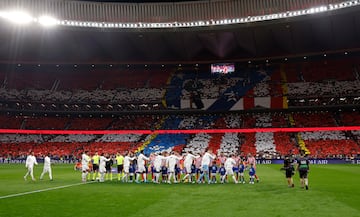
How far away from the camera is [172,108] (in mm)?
60781

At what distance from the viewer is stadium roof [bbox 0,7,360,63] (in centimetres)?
5212

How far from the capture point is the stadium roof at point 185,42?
171ft

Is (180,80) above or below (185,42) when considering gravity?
below

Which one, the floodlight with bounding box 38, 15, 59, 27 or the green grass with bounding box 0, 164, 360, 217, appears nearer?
the green grass with bounding box 0, 164, 360, 217

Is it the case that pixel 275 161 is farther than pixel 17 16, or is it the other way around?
pixel 275 161

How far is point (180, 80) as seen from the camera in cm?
6631

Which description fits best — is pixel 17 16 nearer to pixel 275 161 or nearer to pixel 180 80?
pixel 180 80

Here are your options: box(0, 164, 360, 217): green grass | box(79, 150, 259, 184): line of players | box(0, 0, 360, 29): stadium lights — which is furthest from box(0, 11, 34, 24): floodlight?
box(0, 164, 360, 217): green grass

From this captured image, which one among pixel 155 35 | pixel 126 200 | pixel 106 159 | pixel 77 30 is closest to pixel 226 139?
pixel 155 35

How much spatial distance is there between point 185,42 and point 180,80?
9.30 meters

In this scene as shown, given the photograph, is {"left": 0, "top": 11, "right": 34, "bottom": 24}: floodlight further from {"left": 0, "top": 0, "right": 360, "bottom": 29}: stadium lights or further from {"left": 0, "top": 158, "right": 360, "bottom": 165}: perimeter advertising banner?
{"left": 0, "top": 158, "right": 360, "bottom": 165}: perimeter advertising banner

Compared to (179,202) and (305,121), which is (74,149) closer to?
(305,121)

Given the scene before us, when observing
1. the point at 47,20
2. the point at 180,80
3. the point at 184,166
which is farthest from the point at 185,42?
the point at 184,166

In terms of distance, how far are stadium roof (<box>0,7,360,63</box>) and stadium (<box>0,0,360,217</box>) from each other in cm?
17
